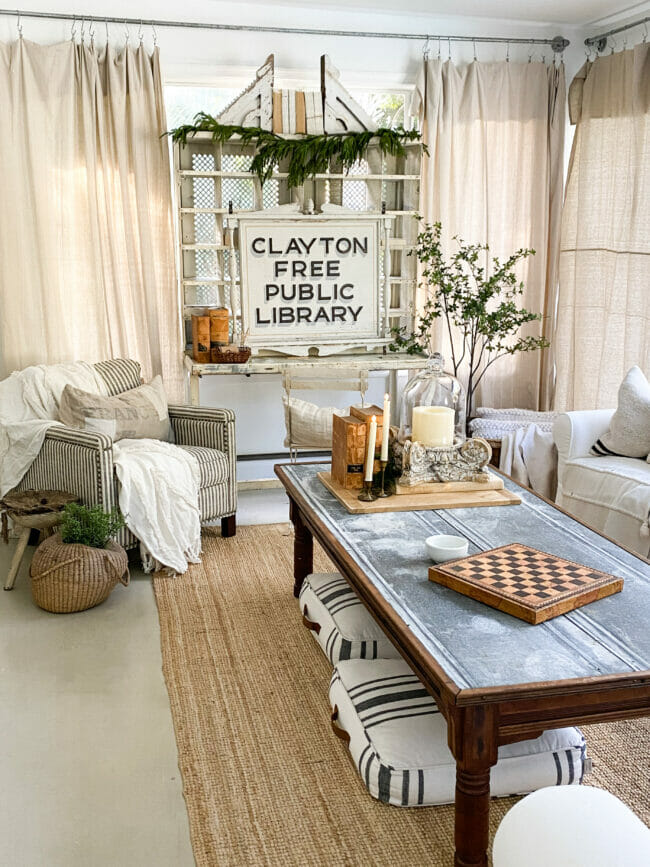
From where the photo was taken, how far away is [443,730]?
7.24 feet

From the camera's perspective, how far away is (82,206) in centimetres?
479

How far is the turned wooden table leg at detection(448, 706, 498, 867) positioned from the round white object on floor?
6.9 inches

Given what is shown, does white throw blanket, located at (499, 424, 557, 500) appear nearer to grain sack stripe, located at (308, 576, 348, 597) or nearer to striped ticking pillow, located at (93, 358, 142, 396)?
grain sack stripe, located at (308, 576, 348, 597)

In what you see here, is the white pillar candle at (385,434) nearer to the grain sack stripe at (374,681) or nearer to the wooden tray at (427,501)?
the wooden tray at (427,501)

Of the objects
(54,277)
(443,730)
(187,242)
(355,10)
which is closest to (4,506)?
(54,277)

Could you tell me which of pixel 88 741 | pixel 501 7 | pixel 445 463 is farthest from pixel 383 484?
pixel 501 7

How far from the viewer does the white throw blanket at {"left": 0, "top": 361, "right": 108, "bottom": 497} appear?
3.96m

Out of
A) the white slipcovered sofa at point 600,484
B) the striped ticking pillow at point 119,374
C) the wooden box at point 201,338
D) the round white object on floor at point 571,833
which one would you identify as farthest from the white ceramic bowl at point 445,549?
the wooden box at point 201,338

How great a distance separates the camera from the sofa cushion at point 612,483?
3506 millimetres

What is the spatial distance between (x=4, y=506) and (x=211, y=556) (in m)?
0.93

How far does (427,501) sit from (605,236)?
295cm

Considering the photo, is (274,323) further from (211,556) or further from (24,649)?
(24,649)

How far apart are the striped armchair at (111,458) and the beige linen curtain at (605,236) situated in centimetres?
236

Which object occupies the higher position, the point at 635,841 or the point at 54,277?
the point at 54,277
